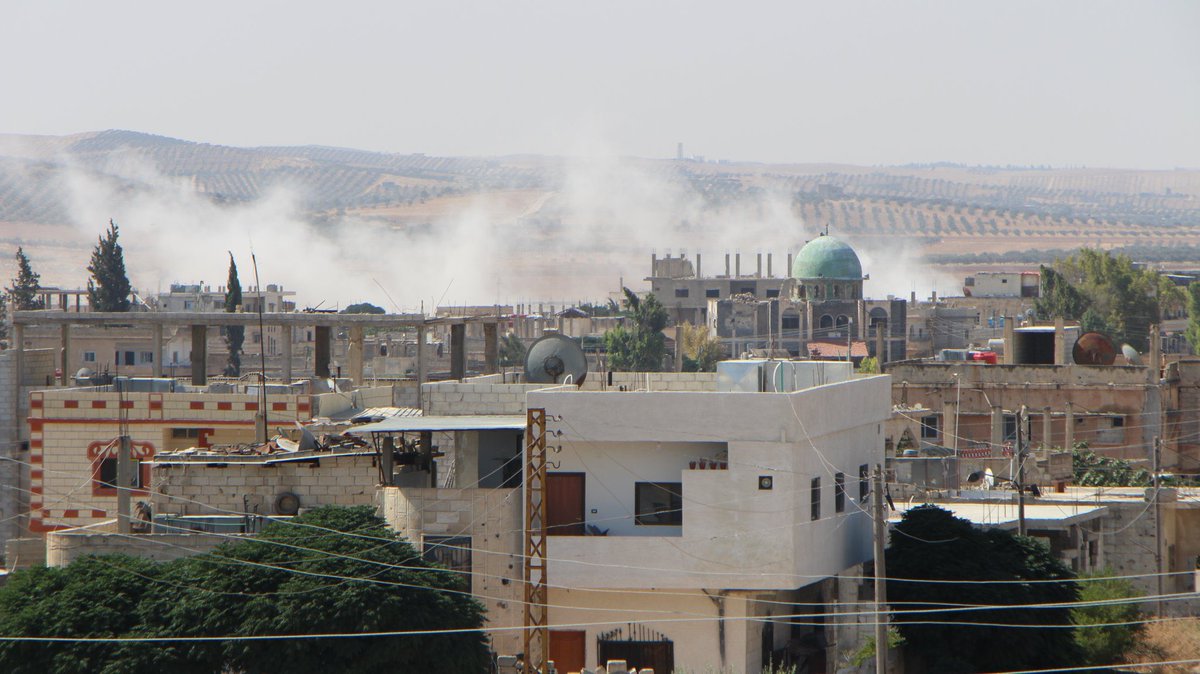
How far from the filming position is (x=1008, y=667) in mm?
24016

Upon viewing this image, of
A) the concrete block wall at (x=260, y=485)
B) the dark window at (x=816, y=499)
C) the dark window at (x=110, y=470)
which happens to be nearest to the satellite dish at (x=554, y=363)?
the concrete block wall at (x=260, y=485)

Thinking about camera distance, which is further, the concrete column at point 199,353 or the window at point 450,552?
the concrete column at point 199,353

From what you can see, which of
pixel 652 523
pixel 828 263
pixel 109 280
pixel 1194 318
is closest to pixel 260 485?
pixel 652 523

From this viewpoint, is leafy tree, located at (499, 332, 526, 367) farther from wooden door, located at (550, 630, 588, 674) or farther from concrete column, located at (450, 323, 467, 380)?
wooden door, located at (550, 630, 588, 674)

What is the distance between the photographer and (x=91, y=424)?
102 ft

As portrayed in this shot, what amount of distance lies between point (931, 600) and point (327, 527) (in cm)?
780

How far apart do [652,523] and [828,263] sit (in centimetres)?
6615

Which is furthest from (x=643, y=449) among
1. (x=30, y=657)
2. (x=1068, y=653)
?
(x=30, y=657)

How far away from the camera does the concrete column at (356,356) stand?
1419 inches

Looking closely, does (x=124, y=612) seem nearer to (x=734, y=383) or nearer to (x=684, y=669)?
(x=684, y=669)

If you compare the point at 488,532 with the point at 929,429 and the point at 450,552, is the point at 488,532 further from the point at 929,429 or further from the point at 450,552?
the point at 929,429

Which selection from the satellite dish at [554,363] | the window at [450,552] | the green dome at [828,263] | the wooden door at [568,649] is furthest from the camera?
the green dome at [828,263]

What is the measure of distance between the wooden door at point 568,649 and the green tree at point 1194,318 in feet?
203

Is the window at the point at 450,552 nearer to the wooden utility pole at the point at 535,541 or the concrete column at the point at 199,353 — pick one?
the wooden utility pole at the point at 535,541
